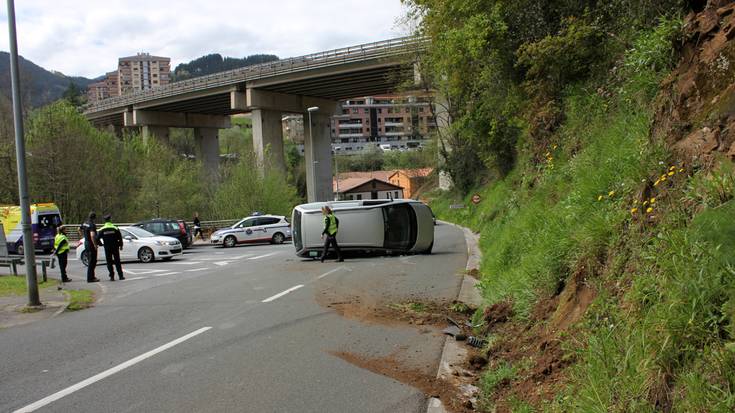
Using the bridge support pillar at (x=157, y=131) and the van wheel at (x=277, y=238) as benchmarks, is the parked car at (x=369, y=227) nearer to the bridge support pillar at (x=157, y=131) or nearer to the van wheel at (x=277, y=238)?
the van wheel at (x=277, y=238)

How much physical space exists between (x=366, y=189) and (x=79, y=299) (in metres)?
88.2

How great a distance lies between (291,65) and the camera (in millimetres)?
54938

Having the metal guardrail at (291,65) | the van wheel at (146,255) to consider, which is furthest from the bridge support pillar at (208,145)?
the van wheel at (146,255)

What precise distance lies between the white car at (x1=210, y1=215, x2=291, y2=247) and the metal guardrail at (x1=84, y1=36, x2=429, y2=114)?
49.7ft

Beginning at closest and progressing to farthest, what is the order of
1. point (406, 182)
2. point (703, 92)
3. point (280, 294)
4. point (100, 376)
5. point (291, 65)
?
point (703, 92)
point (100, 376)
point (280, 294)
point (291, 65)
point (406, 182)

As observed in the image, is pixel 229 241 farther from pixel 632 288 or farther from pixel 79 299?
pixel 632 288

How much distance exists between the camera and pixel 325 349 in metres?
7.12

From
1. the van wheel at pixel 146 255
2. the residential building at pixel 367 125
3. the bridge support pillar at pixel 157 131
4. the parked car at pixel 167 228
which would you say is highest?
the residential building at pixel 367 125

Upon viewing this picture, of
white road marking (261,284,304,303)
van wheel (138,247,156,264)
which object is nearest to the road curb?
white road marking (261,284,304,303)

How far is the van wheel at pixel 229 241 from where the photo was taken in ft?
105

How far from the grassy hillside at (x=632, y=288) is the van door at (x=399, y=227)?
9326 millimetres

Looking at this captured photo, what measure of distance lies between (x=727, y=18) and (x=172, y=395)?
6.87 metres

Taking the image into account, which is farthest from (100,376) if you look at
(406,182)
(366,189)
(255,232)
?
(406,182)

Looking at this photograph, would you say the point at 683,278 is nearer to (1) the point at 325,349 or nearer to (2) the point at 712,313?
(2) the point at 712,313
